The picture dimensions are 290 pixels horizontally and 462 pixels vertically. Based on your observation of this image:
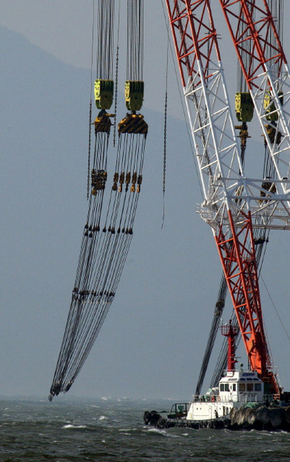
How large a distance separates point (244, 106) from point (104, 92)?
1787 cm

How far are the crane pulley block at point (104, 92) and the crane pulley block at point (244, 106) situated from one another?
658 inches

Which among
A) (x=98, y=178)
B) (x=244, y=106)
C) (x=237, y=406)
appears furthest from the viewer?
(x=244, y=106)

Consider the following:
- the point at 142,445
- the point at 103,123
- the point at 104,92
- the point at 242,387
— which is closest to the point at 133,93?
the point at 104,92

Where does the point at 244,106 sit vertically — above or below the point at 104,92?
above

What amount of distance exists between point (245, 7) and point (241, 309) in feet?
93.3

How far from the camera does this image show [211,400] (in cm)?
8388

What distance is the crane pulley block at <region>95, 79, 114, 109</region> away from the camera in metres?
87.3

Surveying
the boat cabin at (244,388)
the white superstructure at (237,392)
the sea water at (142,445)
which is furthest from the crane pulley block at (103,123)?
the sea water at (142,445)

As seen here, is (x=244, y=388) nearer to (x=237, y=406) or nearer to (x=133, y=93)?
(x=237, y=406)

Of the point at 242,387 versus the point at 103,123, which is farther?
the point at 103,123

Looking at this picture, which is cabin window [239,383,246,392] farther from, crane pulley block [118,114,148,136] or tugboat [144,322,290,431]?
crane pulley block [118,114,148,136]

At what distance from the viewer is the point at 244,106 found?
98062 mm

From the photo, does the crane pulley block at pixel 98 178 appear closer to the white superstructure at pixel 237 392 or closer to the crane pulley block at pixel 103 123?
the crane pulley block at pixel 103 123

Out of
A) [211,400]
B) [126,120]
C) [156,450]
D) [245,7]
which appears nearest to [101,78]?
[126,120]
